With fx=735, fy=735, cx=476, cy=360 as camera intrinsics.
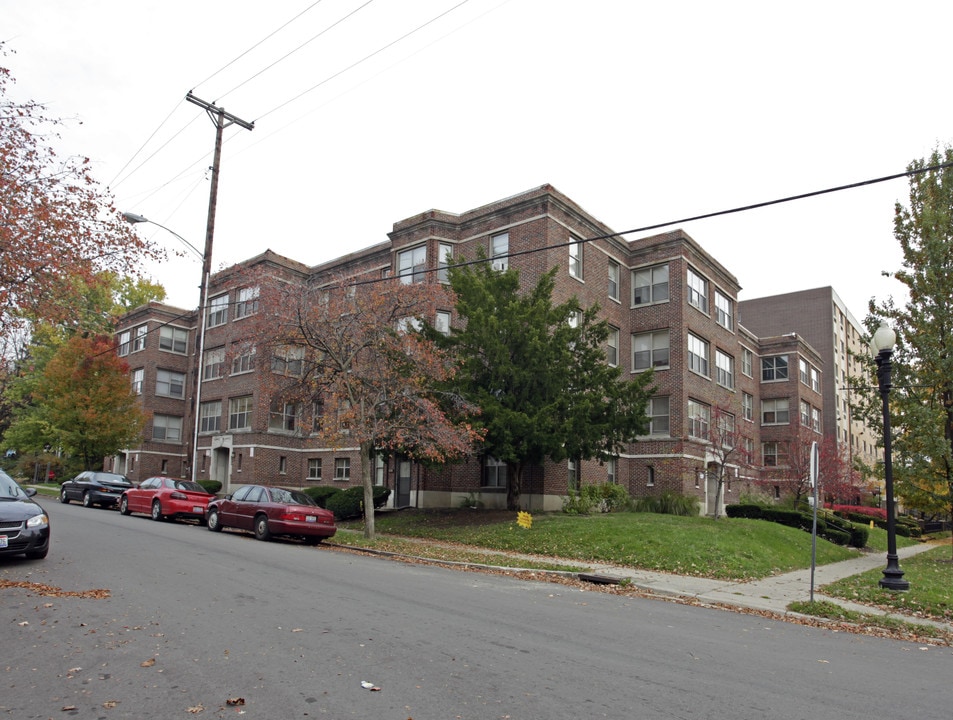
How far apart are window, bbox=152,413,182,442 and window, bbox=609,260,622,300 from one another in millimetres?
28590

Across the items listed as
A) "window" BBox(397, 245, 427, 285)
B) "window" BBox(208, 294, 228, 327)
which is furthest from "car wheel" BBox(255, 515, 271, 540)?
"window" BBox(208, 294, 228, 327)

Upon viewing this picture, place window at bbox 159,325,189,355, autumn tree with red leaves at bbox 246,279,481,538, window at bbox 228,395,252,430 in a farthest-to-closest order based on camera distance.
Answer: window at bbox 159,325,189,355 → window at bbox 228,395,252,430 → autumn tree with red leaves at bbox 246,279,481,538

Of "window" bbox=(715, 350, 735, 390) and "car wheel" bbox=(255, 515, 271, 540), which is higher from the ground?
"window" bbox=(715, 350, 735, 390)

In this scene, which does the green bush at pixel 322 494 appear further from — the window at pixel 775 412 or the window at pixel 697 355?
the window at pixel 775 412

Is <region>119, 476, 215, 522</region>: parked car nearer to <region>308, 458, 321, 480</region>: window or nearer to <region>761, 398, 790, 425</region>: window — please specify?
<region>308, 458, 321, 480</region>: window

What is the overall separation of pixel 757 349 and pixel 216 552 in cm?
4043

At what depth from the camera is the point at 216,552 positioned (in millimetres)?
14359

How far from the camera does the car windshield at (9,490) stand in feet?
39.4

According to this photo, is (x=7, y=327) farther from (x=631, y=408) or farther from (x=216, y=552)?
(x=631, y=408)

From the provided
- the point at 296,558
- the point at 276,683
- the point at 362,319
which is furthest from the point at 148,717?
the point at 362,319

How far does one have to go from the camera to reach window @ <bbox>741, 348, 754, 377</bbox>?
4416 centimetres

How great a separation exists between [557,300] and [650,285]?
6.80 metres

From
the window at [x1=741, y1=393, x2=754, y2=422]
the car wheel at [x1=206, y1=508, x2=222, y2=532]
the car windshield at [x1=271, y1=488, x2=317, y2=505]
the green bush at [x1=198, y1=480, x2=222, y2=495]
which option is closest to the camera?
the car windshield at [x1=271, y1=488, x2=317, y2=505]

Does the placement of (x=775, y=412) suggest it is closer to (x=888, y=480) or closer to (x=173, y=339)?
(x=888, y=480)
